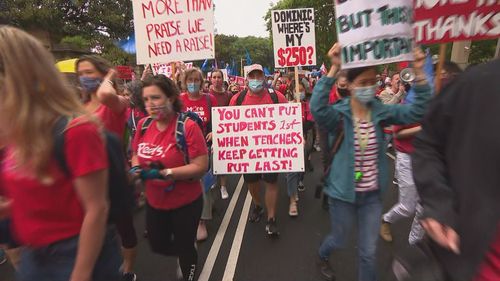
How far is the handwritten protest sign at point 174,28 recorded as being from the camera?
4641mm

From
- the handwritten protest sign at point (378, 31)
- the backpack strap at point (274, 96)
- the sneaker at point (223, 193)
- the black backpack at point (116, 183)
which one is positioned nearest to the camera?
the black backpack at point (116, 183)

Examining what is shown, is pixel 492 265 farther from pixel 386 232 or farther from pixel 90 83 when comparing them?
pixel 386 232

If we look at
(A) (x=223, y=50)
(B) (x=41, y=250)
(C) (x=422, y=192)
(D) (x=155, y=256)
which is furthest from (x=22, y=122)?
(A) (x=223, y=50)

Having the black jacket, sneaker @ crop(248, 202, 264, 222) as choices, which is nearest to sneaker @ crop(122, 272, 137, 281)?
sneaker @ crop(248, 202, 264, 222)

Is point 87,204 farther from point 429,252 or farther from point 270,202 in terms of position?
point 270,202

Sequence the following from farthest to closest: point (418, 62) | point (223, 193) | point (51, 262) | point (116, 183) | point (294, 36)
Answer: point (223, 193) < point (294, 36) < point (418, 62) < point (116, 183) < point (51, 262)

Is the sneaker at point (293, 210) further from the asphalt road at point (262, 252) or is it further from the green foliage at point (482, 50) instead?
the green foliage at point (482, 50)

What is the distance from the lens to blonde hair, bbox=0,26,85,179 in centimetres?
148

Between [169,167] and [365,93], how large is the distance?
61.3 inches

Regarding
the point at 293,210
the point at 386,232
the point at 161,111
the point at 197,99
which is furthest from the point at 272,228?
the point at 161,111

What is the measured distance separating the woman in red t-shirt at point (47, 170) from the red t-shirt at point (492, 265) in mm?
1411

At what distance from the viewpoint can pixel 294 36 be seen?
6.04 m

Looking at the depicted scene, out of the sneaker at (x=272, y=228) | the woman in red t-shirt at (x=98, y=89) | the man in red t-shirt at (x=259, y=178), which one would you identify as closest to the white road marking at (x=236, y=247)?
the man in red t-shirt at (x=259, y=178)

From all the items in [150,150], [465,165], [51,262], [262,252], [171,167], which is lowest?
[262,252]
